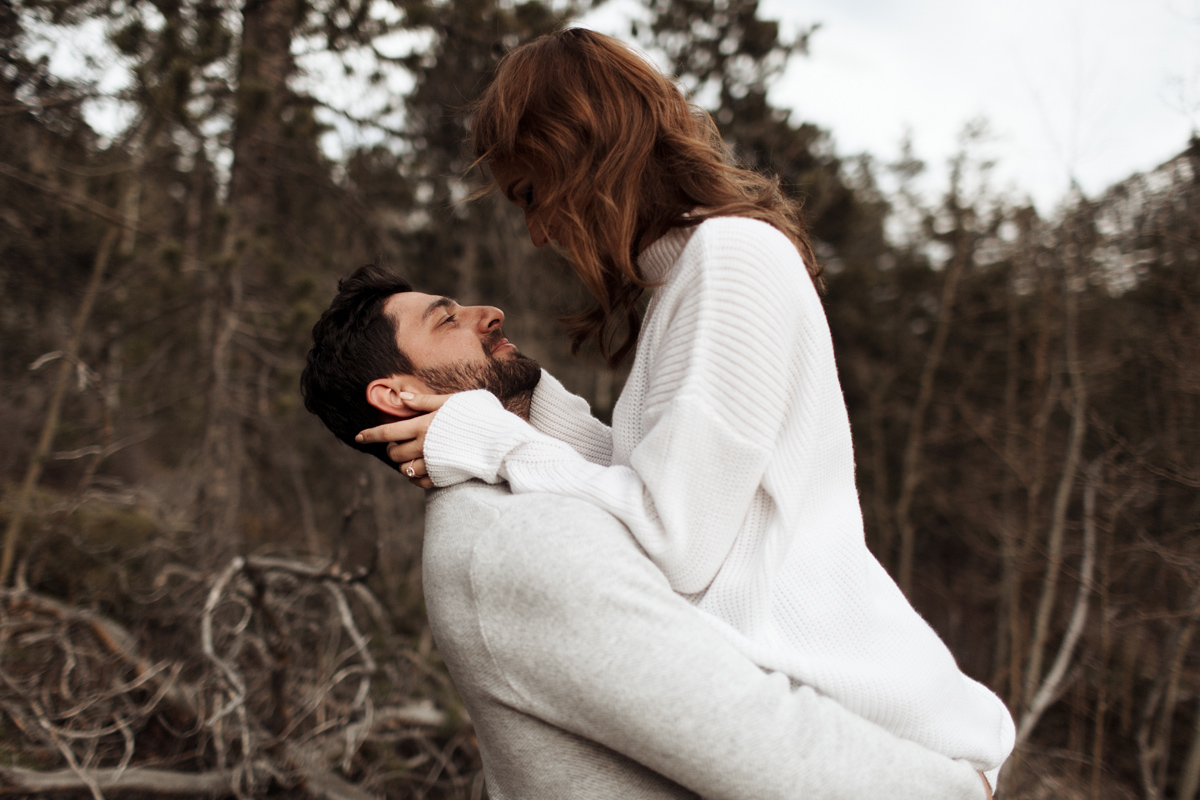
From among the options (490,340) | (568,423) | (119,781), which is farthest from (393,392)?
(119,781)

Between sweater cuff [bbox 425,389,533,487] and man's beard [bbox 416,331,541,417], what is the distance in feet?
0.64

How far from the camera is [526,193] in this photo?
1382 mm

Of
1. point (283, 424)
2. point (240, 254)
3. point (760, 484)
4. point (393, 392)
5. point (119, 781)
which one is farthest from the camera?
point (283, 424)

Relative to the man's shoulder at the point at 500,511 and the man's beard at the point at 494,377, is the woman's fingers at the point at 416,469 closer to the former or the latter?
the man's shoulder at the point at 500,511

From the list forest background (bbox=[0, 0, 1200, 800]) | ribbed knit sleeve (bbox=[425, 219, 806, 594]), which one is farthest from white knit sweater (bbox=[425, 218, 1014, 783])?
forest background (bbox=[0, 0, 1200, 800])

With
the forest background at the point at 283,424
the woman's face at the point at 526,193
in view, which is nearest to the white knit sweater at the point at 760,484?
the woman's face at the point at 526,193

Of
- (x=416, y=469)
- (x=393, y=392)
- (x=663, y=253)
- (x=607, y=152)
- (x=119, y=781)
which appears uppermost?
(x=607, y=152)

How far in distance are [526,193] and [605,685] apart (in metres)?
0.90

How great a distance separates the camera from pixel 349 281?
5.24 ft

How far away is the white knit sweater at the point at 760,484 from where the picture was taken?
1004 millimetres

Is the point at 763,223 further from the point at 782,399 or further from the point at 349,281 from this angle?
the point at 349,281

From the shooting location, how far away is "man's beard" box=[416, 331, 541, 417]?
4.80ft

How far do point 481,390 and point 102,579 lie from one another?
4.30 metres

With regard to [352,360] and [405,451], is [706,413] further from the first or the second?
[352,360]
